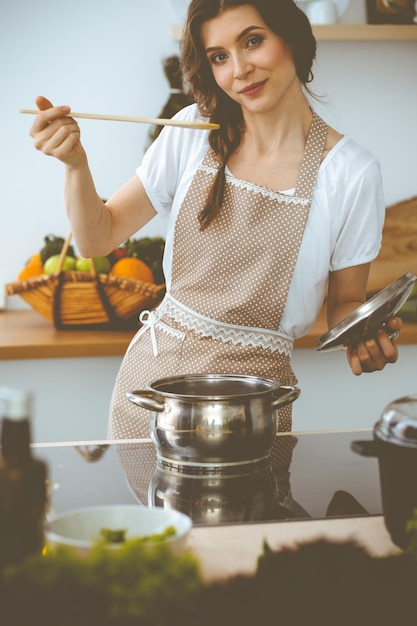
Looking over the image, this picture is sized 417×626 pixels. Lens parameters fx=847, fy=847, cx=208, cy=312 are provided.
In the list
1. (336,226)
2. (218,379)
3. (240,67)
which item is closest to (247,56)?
(240,67)

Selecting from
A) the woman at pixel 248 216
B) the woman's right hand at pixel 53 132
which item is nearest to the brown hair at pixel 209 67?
the woman at pixel 248 216

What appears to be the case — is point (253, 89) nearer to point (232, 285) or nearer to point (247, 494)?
point (232, 285)

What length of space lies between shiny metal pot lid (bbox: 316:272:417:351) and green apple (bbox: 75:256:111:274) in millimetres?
1172

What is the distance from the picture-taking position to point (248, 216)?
173cm

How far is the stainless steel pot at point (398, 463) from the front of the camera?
827mm

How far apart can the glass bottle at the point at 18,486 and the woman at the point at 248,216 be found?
96cm

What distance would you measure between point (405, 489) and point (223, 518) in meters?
0.23

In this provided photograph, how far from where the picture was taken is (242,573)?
0.74m

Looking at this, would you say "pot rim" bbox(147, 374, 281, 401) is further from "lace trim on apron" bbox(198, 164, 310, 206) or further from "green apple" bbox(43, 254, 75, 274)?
"green apple" bbox(43, 254, 75, 274)

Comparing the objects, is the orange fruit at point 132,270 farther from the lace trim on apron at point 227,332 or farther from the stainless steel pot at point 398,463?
the stainless steel pot at point 398,463

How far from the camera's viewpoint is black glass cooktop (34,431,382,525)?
100 cm

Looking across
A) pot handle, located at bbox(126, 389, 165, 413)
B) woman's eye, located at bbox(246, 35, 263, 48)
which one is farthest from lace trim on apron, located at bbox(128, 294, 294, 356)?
pot handle, located at bbox(126, 389, 165, 413)

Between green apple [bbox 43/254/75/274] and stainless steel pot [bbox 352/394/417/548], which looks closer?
Result: stainless steel pot [bbox 352/394/417/548]

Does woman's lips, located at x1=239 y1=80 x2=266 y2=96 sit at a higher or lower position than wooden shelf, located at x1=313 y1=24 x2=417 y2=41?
lower
